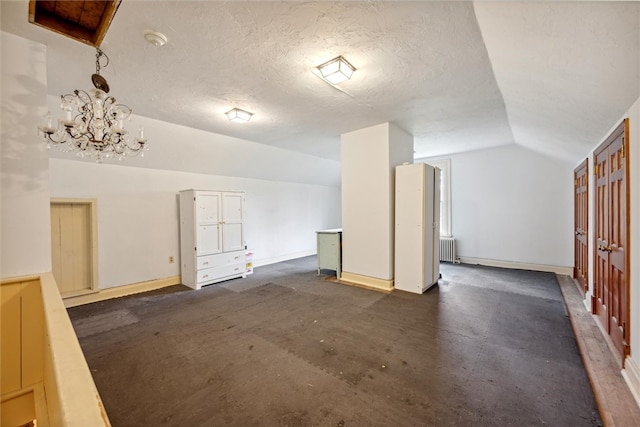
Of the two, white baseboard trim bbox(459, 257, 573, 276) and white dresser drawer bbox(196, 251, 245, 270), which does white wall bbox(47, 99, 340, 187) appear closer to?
white dresser drawer bbox(196, 251, 245, 270)

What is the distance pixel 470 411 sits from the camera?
171 cm

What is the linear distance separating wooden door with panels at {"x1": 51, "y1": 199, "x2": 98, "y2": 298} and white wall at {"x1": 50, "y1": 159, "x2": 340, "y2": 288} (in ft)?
0.35

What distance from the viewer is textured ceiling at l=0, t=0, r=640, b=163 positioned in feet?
5.41

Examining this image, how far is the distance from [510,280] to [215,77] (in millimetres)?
5536

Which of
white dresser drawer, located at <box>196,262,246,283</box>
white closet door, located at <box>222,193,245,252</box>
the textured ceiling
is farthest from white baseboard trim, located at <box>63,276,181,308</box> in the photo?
the textured ceiling

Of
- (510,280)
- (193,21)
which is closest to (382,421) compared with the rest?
(193,21)

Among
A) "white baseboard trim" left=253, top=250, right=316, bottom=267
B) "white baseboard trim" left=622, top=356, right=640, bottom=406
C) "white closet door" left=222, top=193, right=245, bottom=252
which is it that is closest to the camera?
"white baseboard trim" left=622, top=356, right=640, bottom=406

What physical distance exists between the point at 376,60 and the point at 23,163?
3.04 meters

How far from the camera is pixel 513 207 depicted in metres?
5.50

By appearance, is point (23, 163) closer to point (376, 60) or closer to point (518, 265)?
point (376, 60)

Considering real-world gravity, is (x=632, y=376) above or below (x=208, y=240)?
below

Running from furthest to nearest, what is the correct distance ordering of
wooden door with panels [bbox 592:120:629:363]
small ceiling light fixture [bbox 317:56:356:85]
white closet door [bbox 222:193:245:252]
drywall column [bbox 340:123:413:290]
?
white closet door [bbox 222:193:245:252] < drywall column [bbox 340:123:413:290] < small ceiling light fixture [bbox 317:56:356:85] < wooden door with panels [bbox 592:120:629:363]

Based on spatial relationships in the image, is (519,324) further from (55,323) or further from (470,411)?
(55,323)

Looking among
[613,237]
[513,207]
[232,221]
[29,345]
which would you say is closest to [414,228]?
[613,237]
